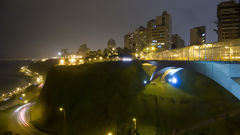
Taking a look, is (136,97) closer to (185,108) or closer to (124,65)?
(185,108)

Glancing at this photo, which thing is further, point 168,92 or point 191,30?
point 191,30

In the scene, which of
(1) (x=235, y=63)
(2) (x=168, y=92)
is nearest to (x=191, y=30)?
(2) (x=168, y=92)

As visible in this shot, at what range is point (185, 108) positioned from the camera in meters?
35.9

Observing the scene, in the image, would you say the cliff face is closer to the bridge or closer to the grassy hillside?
the grassy hillside

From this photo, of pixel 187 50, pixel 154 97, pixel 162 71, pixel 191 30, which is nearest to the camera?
pixel 187 50

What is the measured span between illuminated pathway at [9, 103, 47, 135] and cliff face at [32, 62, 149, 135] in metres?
1.90

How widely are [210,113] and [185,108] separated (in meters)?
4.87

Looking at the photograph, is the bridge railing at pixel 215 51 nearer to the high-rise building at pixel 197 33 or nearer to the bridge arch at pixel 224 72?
the bridge arch at pixel 224 72

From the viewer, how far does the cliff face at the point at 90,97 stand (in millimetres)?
36406

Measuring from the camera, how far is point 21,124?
41531 millimetres

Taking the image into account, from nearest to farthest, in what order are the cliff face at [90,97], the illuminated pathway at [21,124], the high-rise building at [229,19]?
the cliff face at [90,97], the illuminated pathway at [21,124], the high-rise building at [229,19]

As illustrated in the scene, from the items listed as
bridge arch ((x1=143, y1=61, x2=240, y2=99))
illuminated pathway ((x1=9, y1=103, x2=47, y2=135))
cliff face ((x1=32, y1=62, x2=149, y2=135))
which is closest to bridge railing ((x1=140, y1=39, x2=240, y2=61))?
bridge arch ((x1=143, y1=61, x2=240, y2=99))

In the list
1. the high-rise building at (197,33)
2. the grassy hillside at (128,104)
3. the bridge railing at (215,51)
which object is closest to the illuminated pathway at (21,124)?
the grassy hillside at (128,104)

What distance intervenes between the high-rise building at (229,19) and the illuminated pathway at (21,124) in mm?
94931
